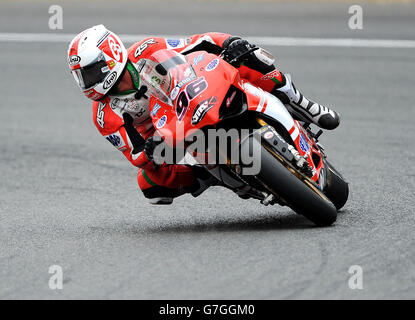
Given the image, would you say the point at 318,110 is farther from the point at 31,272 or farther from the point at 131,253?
Answer: the point at 31,272

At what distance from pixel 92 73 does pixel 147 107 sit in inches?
18.2

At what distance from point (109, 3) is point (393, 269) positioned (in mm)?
13735

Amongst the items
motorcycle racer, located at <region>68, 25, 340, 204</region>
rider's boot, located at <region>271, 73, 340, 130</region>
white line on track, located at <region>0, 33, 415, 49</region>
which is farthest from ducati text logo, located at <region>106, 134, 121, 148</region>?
white line on track, located at <region>0, 33, 415, 49</region>

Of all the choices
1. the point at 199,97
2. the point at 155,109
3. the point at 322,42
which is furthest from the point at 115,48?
the point at 322,42

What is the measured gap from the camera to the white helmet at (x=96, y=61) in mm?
5895

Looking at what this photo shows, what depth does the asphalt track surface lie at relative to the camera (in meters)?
5.06

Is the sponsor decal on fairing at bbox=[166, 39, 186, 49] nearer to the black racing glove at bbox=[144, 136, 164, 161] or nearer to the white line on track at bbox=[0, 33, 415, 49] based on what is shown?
the black racing glove at bbox=[144, 136, 164, 161]

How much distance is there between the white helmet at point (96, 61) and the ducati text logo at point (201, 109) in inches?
35.2

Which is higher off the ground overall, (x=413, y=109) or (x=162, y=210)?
(x=413, y=109)

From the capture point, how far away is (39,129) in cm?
1091

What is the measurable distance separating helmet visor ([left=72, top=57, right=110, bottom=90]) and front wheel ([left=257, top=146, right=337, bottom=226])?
124cm

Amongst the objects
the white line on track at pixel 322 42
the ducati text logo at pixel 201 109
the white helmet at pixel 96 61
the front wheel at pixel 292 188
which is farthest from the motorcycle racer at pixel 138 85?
the white line on track at pixel 322 42

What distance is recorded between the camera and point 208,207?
728 centimetres

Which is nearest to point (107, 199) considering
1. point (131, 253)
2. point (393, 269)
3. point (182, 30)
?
point (131, 253)
